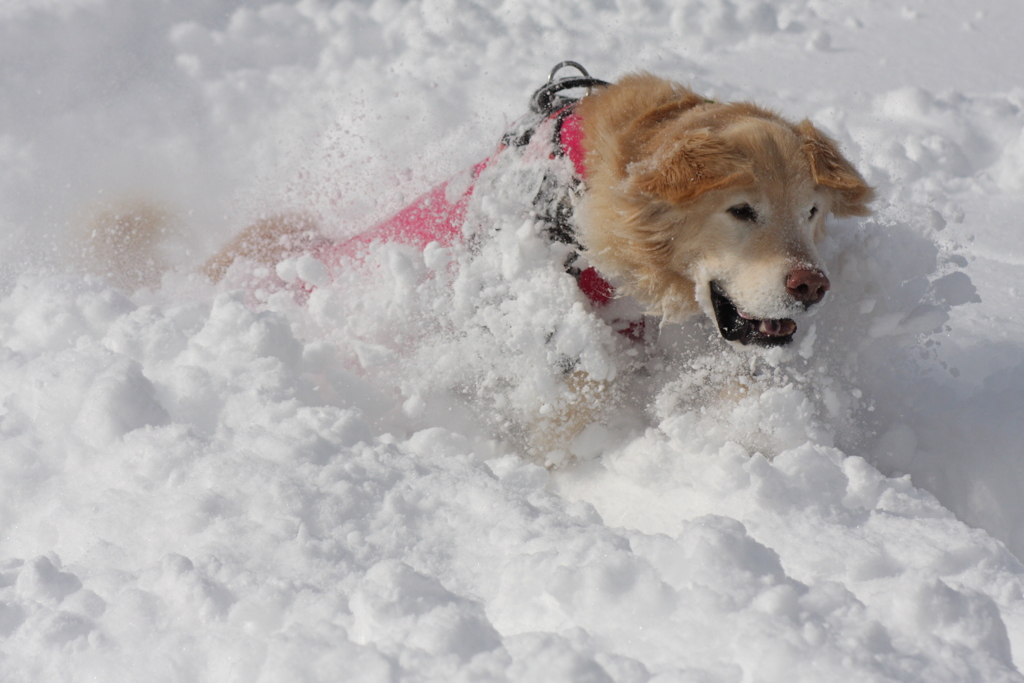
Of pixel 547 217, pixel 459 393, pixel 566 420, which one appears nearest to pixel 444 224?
pixel 547 217

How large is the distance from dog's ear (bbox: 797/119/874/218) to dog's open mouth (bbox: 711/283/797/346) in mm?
478

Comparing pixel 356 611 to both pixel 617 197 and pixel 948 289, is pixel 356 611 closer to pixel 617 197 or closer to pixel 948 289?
pixel 617 197

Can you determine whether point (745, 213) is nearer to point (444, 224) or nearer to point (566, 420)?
point (566, 420)

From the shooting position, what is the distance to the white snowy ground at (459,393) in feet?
4.76

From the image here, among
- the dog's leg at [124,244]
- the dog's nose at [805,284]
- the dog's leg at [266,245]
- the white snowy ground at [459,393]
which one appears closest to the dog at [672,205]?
the dog's nose at [805,284]

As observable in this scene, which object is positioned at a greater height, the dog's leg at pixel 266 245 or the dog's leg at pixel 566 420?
the dog's leg at pixel 266 245

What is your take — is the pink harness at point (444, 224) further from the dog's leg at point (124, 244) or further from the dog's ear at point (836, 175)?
the dog's leg at point (124, 244)

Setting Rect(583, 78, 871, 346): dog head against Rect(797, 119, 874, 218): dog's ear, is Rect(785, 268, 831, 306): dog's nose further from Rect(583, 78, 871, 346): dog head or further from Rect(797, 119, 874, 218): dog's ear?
Rect(797, 119, 874, 218): dog's ear

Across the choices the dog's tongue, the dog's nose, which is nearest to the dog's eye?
the dog's nose

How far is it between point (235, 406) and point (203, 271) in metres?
1.32

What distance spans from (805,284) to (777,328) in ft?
0.74

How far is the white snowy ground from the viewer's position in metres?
1.45

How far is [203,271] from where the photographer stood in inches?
132

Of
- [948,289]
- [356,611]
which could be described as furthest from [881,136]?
[356,611]
